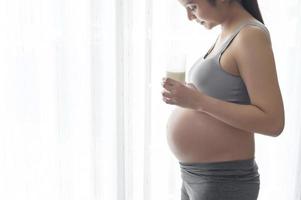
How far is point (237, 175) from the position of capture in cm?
94

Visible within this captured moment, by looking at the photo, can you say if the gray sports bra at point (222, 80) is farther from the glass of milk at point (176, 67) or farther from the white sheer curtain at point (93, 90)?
the white sheer curtain at point (93, 90)

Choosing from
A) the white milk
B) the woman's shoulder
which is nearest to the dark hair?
the woman's shoulder

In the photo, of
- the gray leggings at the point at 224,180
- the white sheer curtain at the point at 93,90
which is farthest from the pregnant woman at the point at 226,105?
the white sheer curtain at the point at 93,90

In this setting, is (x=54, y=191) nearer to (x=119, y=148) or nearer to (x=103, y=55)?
(x=119, y=148)

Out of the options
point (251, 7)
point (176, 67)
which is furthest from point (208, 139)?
point (251, 7)

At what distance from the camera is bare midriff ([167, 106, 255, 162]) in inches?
36.5

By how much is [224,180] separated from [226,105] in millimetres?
204

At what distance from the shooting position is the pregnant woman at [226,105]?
2.73ft

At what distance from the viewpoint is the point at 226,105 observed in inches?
33.9

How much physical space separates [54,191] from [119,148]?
288 millimetres

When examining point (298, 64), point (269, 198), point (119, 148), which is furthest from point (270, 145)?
point (119, 148)

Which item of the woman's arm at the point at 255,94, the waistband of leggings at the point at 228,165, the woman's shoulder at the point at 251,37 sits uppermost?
the woman's shoulder at the point at 251,37

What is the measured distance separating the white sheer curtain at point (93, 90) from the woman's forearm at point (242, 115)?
551 millimetres

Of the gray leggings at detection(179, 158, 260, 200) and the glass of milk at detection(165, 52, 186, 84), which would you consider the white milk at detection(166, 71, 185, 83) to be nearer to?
the glass of milk at detection(165, 52, 186, 84)
